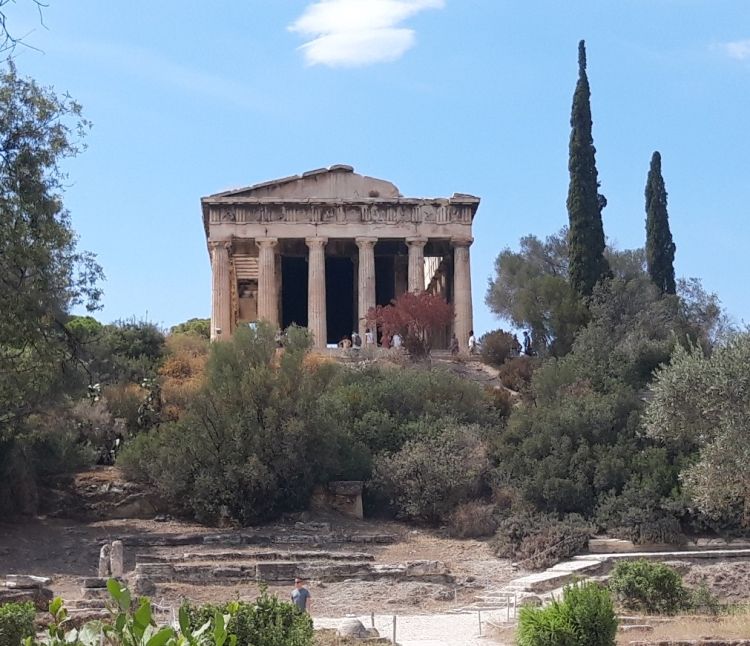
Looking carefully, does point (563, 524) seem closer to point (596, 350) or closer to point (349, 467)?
point (349, 467)

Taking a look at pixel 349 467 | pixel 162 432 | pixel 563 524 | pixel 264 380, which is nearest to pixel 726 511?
pixel 563 524

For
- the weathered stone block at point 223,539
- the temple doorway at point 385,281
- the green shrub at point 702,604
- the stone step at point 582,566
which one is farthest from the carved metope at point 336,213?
the green shrub at point 702,604

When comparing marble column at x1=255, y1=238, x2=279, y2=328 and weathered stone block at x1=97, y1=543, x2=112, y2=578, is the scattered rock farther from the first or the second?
marble column at x1=255, y1=238, x2=279, y2=328

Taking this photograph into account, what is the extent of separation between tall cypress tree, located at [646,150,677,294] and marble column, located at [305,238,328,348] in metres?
11.9

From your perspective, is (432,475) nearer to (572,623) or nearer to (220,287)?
(572,623)

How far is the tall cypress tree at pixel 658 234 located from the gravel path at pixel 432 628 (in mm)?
28631

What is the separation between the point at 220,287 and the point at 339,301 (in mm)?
10399

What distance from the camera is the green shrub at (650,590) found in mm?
20047

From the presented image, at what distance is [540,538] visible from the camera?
91.7ft

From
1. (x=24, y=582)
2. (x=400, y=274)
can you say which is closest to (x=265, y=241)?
(x=400, y=274)

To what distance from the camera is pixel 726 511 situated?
1097 inches

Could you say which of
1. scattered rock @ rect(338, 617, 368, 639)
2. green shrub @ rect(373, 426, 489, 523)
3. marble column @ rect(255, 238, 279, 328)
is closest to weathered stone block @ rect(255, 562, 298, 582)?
green shrub @ rect(373, 426, 489, 523)

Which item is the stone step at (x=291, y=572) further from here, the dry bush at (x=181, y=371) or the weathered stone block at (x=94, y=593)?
the dry bush at (x=181, y=371)

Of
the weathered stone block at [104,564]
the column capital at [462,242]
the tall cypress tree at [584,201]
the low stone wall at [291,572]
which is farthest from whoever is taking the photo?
the column capital at [462,242]
